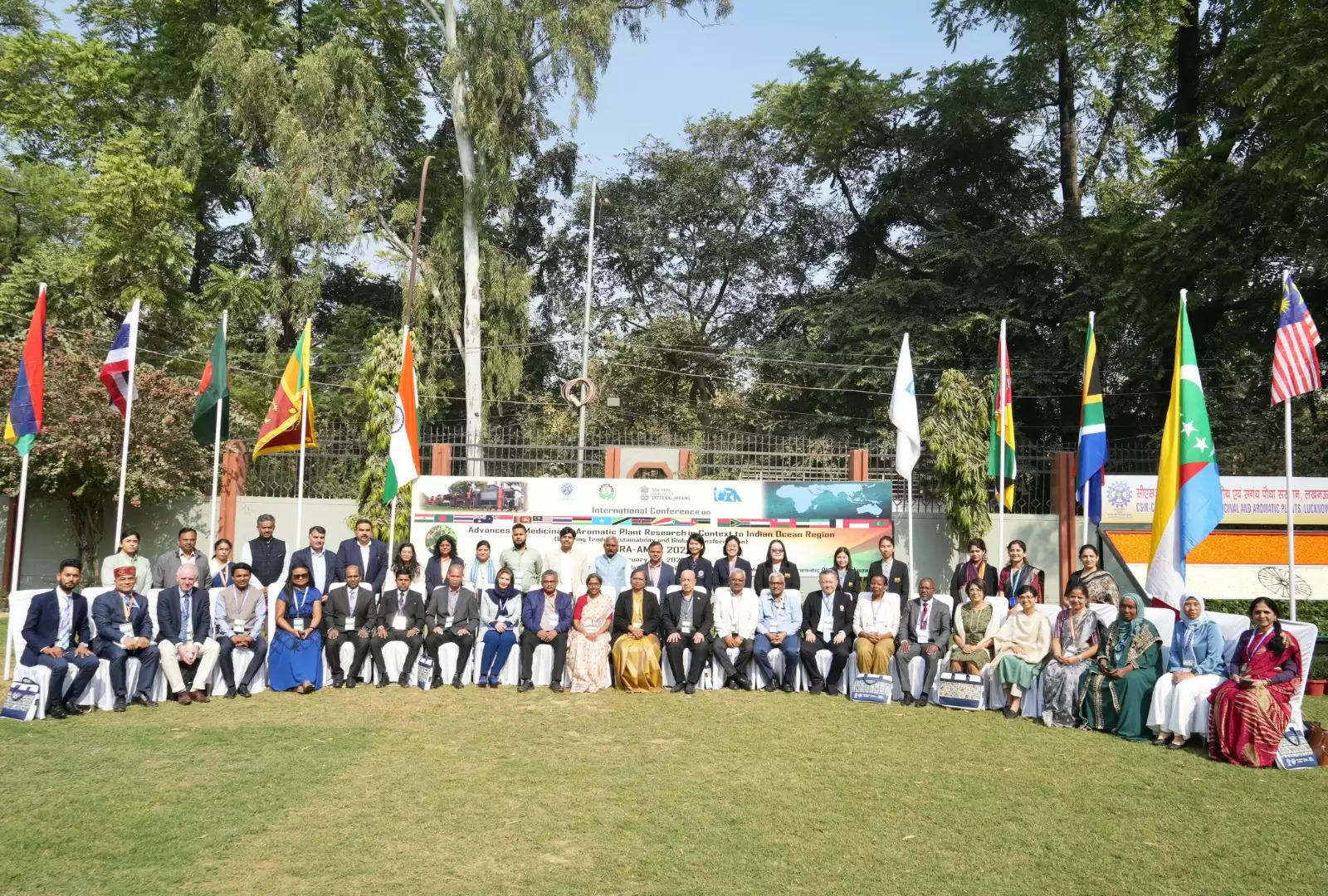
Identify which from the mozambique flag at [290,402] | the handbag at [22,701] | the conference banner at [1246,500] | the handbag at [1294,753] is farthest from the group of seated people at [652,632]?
the conference banner at [1246,500]

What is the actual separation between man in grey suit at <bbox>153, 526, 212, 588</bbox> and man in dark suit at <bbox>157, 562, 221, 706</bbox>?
1.87 feet

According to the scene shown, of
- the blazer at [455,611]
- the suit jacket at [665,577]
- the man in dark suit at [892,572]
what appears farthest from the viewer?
the suit jacket at [665,577]

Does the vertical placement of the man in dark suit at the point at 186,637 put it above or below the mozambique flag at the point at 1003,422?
below

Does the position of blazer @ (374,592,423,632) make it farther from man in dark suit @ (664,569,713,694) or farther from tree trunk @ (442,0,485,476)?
tree trunk @ (442,0,485,476)

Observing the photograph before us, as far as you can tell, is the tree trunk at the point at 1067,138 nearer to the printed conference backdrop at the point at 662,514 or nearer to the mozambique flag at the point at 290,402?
the printed conference backdrop at the point at 662,514

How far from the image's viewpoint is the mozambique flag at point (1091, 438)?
36.0 ft

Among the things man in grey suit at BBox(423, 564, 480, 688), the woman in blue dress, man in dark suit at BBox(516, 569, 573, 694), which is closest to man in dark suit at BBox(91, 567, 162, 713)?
the woman in blue dress

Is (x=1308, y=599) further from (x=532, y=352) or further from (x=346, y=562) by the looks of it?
(x=532, y=352)

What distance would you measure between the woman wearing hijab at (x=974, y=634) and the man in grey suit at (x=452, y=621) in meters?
4.58

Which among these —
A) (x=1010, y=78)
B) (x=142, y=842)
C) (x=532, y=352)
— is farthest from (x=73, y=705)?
(x=1010, y=78)

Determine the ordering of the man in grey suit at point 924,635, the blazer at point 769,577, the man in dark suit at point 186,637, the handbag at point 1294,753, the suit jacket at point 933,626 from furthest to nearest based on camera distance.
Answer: the blazer at point 769,577
the suit jacket at point 933,626
the man in grey suit at point 924,635
the man in dark suit at point 186,637
the handbag at point 1294,753

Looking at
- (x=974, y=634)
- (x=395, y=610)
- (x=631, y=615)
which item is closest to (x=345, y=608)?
(x=395, y=610)

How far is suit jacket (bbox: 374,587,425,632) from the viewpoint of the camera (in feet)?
34.8

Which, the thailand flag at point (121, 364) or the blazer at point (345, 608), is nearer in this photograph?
the blazer at point (345, 608)
